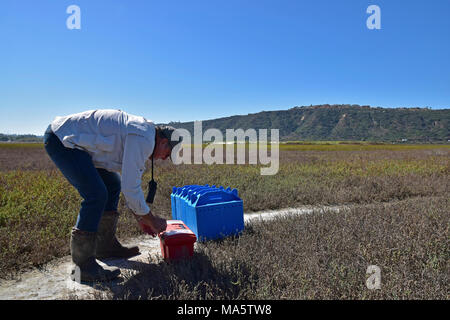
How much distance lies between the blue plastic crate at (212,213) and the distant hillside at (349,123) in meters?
86.1

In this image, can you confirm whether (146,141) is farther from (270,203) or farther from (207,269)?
(270,203)

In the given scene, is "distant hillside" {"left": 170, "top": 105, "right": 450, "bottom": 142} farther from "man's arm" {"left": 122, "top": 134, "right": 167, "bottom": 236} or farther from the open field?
"man's arm" {"left": 122, "top": 134, "right": 167, "bottom": 236}

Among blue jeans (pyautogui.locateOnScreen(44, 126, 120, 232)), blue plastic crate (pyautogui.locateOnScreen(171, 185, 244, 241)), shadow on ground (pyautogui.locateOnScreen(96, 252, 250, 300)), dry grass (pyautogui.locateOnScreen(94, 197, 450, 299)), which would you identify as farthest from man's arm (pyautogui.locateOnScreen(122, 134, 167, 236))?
blue plastic crate (pyautogui.locateOnScreen(171, 185, 244, 241))

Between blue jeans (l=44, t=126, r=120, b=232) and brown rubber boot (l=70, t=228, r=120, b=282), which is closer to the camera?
blue jeans (l=44, t=126, r=120, b=232)

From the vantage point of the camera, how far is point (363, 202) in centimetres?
648

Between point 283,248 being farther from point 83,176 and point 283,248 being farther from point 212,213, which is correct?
point 83,176

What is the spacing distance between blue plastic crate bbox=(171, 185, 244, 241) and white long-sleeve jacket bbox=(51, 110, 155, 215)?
1.13m

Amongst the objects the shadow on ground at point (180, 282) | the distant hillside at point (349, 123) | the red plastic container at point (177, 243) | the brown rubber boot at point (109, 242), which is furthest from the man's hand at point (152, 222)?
the distant hillside at point (349, 123)

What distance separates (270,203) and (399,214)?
243 centimetres

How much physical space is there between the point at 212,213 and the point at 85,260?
1.54 m

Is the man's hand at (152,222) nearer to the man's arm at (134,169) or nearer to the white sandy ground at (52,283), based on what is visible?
the man's arm at (134,169)

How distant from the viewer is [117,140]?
267 centimetres

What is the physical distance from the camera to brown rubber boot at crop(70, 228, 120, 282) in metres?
2.76
